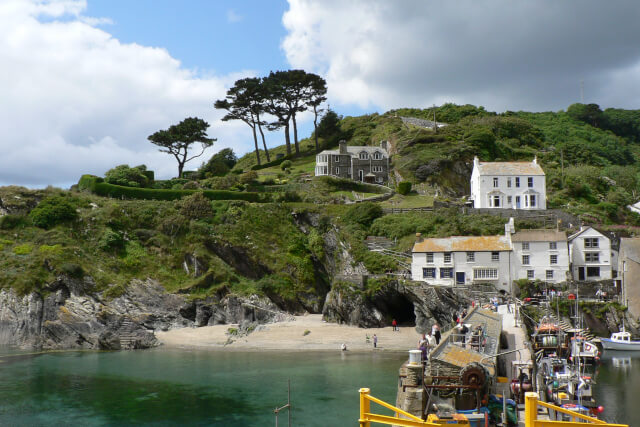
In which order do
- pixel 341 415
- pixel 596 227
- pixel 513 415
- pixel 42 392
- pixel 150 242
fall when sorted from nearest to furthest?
pixel 513 415
pixel 341 415
pixel 42 392
pixel 596 227
pixel 150 242

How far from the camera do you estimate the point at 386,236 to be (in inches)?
2365

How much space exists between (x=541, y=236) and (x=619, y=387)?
2145 cm

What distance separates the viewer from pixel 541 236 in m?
52.8

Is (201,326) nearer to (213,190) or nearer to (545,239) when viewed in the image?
(213,190)

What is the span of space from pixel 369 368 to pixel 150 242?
34309mm

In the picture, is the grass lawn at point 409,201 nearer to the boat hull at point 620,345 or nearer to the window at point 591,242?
the window at point 591,242

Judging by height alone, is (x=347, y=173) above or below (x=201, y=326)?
above

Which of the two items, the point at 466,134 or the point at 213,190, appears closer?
the point at 213,190

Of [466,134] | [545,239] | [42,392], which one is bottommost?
[42,392]

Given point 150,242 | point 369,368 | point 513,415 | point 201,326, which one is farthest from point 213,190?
point 513,415

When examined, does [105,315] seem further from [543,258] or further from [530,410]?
[530,410]

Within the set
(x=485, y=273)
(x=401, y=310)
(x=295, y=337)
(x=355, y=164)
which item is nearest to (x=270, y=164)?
(x=355, y=164)

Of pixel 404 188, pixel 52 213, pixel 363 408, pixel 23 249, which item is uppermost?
pixel 404 188

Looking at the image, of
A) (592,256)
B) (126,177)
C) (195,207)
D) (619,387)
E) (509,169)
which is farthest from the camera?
(126,177)
